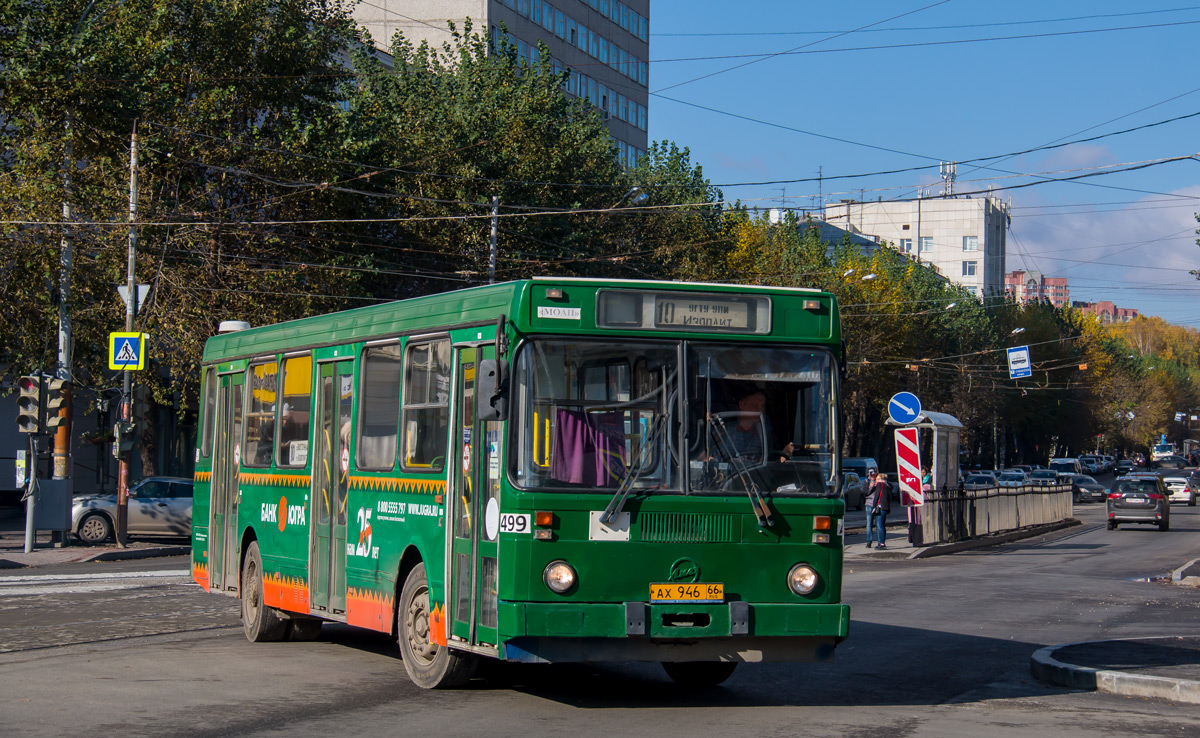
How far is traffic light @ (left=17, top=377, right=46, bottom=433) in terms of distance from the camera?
79.8 ft

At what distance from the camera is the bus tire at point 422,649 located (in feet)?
31.7

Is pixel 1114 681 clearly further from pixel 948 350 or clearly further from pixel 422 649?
pixel 948 350

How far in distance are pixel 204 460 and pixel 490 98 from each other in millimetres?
27355

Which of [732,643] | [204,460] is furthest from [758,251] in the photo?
[732,643]

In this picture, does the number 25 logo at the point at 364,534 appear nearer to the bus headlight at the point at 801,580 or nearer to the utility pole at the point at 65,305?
the bus headlight at the point at 801,580

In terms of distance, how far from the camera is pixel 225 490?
46.4 feet

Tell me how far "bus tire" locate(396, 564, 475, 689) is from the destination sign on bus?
2445mm

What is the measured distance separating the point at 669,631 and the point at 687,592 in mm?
279

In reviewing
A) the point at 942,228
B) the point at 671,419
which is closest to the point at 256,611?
the point at 671,419

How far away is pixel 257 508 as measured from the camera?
519 inches

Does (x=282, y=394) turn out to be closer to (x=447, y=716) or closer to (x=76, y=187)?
(x=447, y=716)

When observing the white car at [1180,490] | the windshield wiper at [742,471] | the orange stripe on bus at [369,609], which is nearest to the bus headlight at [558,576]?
the windshield wiper at [742,471]

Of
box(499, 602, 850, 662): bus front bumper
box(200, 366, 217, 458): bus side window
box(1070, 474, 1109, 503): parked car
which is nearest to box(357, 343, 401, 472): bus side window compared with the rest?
box(499, 602, 850, 662): bus front bumper

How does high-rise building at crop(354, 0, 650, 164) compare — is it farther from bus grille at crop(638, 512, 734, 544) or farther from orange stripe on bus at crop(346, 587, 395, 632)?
bus grille at crop(638, 512, 734, 544)
